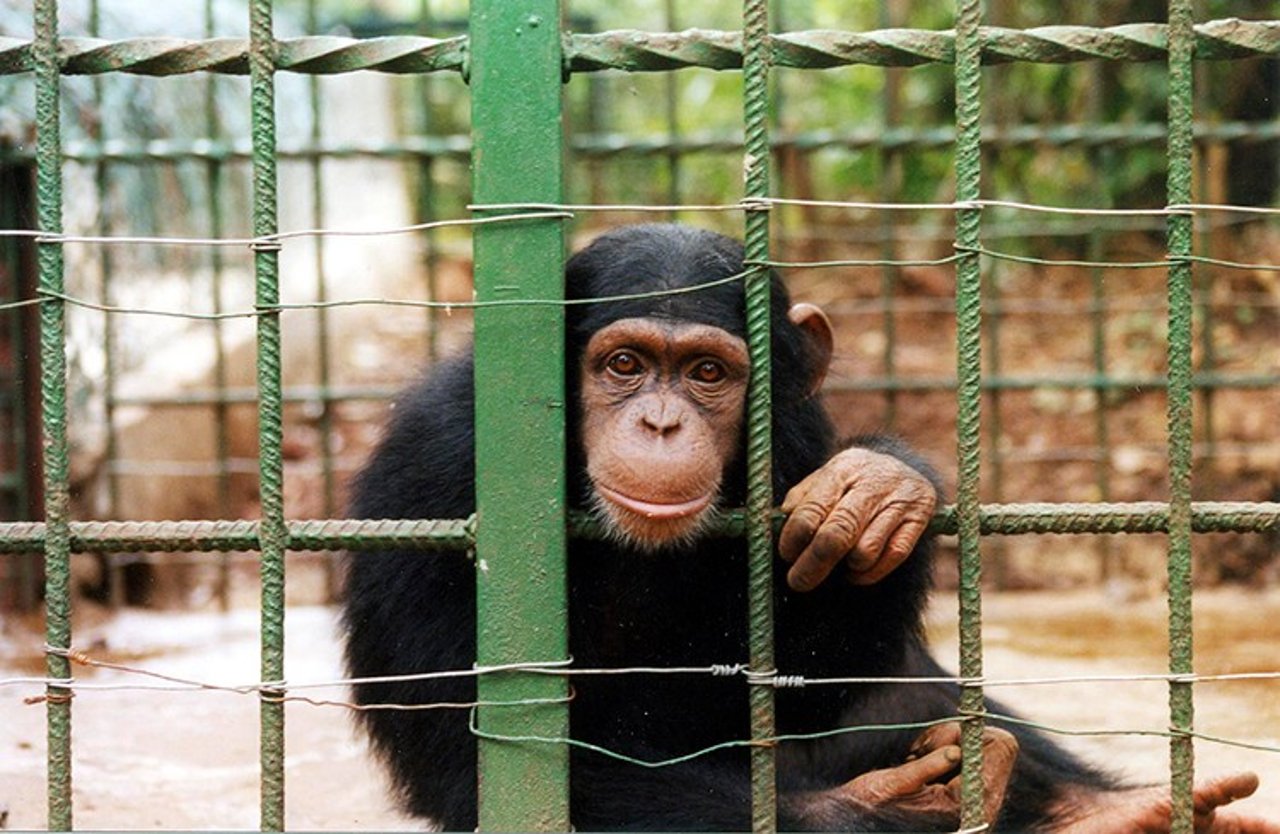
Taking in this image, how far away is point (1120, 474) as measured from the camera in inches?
315

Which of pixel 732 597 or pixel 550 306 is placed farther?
pixel 732 597

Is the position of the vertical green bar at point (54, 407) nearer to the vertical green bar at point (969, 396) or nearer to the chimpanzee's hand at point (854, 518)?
the chimpanzee's hand at point (854, 518)

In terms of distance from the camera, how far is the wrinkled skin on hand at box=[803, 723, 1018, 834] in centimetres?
305

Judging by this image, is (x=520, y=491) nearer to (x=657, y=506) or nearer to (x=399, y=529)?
Result: (x=399, y=529)

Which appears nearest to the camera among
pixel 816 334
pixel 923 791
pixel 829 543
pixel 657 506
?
pixel 829 543

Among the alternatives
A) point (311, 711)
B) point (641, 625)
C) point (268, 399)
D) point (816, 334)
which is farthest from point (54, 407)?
point (311, 711)

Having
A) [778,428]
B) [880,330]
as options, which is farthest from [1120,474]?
[778,428]

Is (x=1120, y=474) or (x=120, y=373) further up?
(x=120, y=373)

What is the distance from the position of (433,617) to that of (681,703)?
633 millimetres

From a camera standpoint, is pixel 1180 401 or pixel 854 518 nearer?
pixel 1180 401

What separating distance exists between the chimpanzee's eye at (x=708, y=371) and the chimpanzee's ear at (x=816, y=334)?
0.51 metres

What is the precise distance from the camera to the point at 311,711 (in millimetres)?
5180

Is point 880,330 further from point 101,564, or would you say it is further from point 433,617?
point 433,617

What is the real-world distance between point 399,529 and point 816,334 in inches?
64.5
